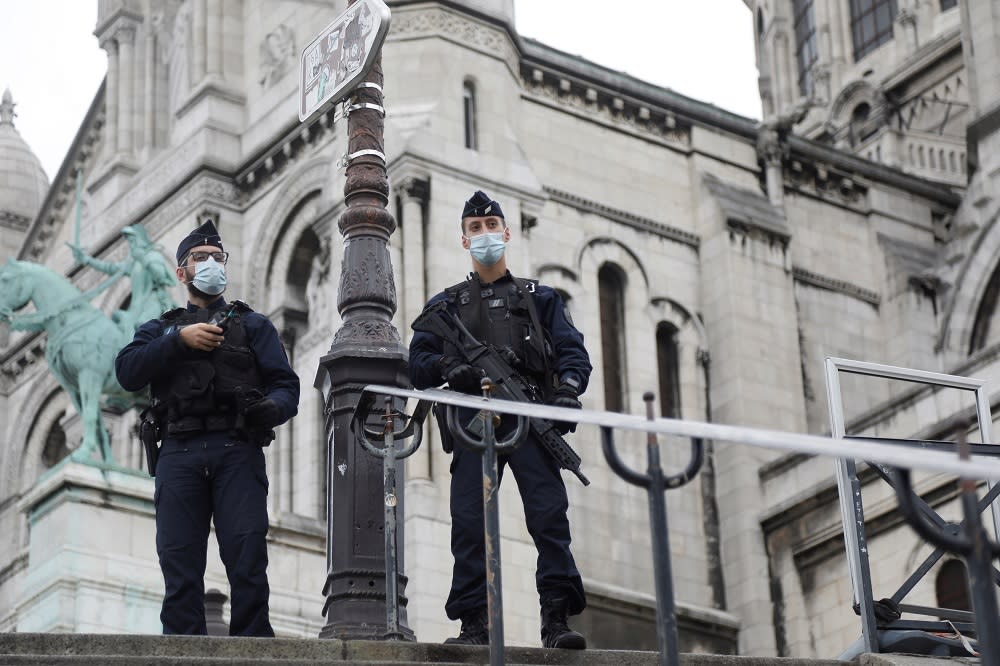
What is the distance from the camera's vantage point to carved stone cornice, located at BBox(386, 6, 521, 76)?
89.4 ft

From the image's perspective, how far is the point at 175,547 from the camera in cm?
978

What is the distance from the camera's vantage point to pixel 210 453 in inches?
389

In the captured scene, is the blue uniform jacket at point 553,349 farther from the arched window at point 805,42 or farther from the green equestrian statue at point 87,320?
the arched window at point 805,42

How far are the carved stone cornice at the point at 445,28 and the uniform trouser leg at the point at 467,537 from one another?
17975 mm

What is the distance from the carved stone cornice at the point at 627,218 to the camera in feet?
94.4

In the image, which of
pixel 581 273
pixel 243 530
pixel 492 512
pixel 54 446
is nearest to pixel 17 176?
pixel 54 446

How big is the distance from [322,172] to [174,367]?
750 inches

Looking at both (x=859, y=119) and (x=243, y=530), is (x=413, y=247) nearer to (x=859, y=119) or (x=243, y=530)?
(x=243, y=530)

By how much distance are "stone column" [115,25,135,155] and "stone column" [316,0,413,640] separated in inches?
889

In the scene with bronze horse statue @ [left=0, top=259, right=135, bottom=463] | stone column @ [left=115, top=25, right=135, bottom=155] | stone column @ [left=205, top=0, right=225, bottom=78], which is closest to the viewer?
bronze horse statue @ [left=0, top=259, right=135, bottom=463]

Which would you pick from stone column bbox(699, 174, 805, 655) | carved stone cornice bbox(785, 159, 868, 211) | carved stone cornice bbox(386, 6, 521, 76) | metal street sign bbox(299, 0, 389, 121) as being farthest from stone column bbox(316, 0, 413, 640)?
carved stone cornice bbox(785, 159, 868, 211)

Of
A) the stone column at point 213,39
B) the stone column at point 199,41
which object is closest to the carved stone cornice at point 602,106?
the stone column at point 213,39

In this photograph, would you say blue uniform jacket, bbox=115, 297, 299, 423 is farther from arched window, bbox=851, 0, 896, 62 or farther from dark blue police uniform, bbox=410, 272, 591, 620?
arched window, bbox=851, 0, 896, 62

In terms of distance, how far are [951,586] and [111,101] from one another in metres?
18.1
